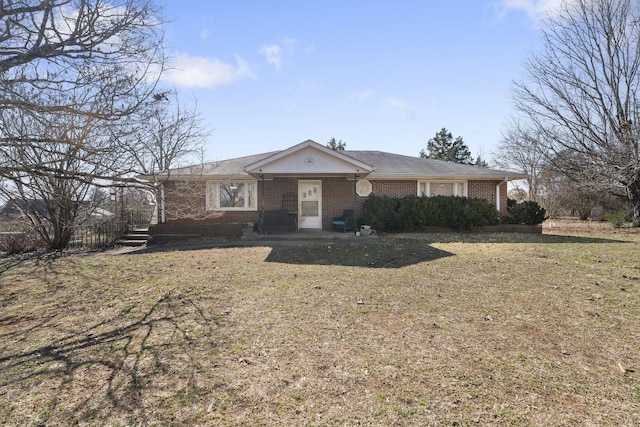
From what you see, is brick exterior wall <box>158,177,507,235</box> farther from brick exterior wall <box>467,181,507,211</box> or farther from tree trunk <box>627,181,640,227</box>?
tree trunk <box>627,181,640,227</box>

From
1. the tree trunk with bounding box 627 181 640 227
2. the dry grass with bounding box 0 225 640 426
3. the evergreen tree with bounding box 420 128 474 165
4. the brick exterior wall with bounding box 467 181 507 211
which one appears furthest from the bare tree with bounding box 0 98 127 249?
the evergreen tree with bounding box 420 128 474 165

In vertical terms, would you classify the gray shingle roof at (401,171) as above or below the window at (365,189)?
above

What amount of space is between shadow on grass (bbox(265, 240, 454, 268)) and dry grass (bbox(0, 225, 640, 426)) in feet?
3.50

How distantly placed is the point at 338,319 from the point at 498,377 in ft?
6.45

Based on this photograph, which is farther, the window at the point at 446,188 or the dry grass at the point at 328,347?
the window at the point at 446,188

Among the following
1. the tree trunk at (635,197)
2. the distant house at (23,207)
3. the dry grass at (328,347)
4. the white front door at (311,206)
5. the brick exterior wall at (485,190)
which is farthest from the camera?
the tree trunk at (635,197)

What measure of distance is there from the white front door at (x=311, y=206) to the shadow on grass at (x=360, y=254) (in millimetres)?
4563

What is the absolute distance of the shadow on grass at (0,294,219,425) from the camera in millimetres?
2684

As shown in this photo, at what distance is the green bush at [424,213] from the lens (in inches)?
542

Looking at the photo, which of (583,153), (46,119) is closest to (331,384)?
(46,119)

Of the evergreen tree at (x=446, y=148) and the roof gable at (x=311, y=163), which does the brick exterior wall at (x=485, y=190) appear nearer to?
the roof gable at (x=311, y=163)

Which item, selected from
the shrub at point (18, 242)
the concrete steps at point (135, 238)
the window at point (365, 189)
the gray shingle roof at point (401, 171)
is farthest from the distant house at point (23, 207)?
the window at point (365, 189)

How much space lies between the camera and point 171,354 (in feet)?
11.5

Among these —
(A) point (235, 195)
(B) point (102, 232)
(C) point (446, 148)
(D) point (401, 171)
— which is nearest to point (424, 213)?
(D) point (401, 171)
